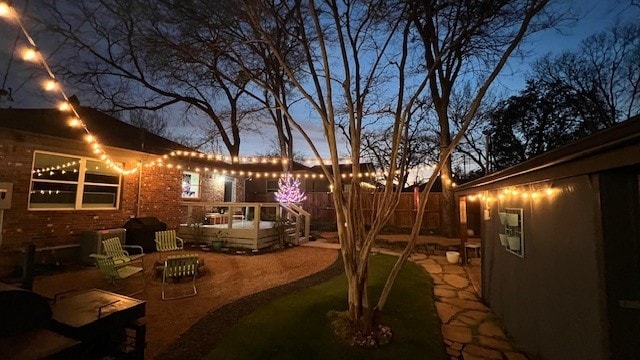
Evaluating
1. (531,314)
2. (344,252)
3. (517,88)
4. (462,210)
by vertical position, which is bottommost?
(531,314)

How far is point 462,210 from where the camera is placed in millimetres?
8328

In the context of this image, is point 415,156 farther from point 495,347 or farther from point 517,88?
point 495,347

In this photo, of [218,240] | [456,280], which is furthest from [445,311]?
[218,240]

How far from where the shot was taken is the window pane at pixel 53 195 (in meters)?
7.15

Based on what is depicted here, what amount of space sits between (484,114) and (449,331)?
1757 centimetres

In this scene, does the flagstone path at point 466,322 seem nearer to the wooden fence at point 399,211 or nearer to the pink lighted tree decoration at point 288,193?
the wooden fence at point 399,211

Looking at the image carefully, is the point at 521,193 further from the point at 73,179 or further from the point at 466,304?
the point at 73,179

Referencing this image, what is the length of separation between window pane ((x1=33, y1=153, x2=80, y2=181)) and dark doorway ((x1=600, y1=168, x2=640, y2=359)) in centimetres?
1064

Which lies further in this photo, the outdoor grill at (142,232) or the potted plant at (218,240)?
the potted plant at (218,240)

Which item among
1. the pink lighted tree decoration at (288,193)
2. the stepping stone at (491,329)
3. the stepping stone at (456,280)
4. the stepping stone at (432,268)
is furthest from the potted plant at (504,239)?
the pink lighted tree decoration at (288,193)

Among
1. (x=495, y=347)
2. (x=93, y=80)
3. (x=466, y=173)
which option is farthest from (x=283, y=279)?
(x=466, y=173)

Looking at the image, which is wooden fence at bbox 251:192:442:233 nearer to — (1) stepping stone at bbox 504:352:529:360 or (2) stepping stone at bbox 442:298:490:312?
(2) stepping stone at bbox 442:298:490:312

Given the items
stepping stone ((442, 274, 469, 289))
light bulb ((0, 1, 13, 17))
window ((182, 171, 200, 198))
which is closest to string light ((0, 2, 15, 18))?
light bulb ((0, 1, 13, 17))

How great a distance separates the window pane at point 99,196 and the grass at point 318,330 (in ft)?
23.4
